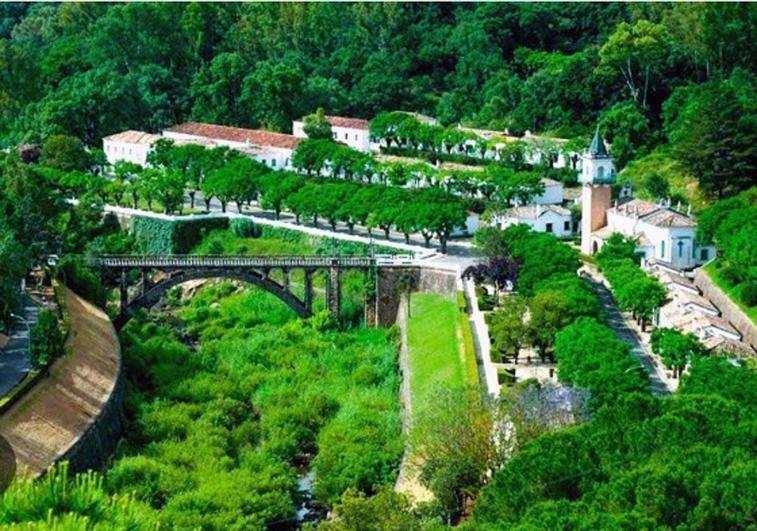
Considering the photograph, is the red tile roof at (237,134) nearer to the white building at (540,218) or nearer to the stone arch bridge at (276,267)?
the white building at (540,218)

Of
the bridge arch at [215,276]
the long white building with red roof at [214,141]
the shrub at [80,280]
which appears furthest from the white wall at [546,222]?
the shrub at [80,280]

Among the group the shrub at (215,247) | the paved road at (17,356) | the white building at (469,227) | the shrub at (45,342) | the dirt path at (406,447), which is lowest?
the dirt path at (406,447)

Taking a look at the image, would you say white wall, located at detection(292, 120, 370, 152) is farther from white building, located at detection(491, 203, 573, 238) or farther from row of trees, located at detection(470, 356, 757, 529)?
row of trees, located at detection(470, 356, 757, 529)

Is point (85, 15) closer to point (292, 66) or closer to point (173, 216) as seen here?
point (292, 66)

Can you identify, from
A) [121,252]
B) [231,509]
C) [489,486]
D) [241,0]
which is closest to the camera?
[489,486]

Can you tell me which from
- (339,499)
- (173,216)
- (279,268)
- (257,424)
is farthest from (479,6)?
(339,499)

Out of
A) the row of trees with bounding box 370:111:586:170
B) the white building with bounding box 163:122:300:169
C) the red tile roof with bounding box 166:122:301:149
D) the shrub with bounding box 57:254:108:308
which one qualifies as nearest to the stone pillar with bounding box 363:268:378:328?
the shrub with bounding box 57:254:108:308
